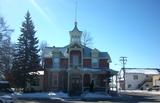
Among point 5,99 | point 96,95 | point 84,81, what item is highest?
point 84,81

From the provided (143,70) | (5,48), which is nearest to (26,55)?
(5,48)

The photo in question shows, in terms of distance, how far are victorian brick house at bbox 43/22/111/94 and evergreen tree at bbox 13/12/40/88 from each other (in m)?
5.64

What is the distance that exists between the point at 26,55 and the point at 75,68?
26.3ft

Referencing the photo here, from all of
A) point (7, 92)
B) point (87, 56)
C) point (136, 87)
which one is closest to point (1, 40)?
point (87, 56)

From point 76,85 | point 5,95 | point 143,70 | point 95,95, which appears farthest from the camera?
point 143,70

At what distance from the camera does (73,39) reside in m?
61.9

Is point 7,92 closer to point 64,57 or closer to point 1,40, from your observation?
point 1,40

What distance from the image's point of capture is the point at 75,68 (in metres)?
59.0

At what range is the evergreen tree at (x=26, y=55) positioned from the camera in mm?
55500

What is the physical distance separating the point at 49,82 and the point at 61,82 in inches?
76.3

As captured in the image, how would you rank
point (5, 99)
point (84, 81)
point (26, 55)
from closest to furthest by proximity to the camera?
point (5, 99)
point (26, 55)
point (84, 81)

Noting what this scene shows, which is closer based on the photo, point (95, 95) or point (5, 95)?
point (5, 95)

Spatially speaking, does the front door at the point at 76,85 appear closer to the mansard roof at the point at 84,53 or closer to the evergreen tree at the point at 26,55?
the mansard roof at the point at 84,53

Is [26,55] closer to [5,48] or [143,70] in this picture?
[5,48]
